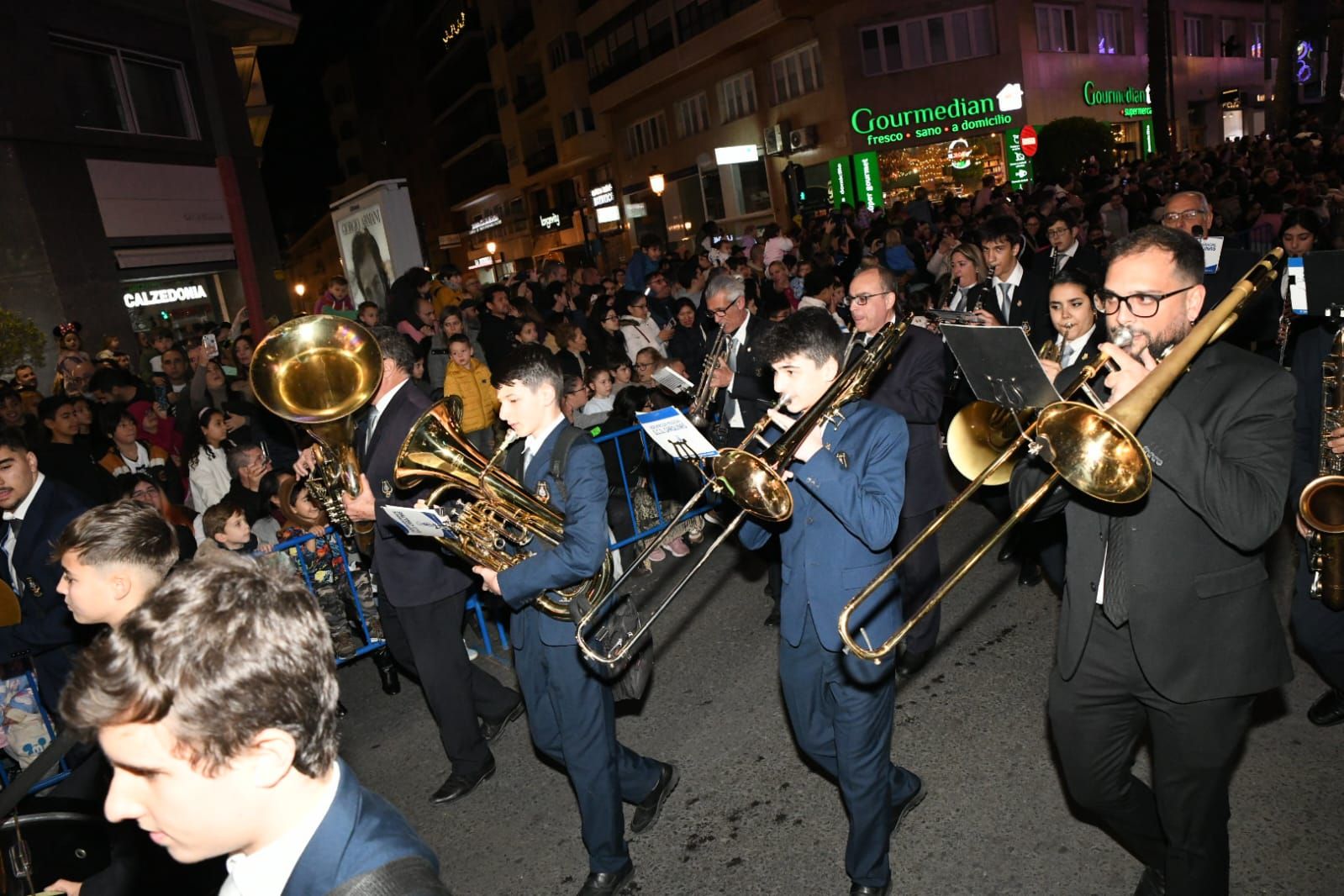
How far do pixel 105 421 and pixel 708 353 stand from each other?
5.41 meters

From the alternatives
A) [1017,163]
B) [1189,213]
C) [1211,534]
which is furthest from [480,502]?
[1017,163]

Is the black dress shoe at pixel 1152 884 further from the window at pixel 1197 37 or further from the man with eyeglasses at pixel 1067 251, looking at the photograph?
the window at pixel 1197 37

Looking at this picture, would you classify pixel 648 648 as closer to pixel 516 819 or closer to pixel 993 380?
pixel 516 819

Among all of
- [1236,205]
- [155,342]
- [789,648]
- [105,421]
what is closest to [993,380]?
[789,648]

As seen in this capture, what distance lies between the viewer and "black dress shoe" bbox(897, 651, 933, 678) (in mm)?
5016

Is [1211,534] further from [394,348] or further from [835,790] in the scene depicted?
[394,348]

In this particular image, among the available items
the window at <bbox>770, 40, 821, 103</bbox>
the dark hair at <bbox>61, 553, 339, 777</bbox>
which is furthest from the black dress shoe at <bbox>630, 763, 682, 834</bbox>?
the window at <bbox>770, 40, 821, 103</bbox>

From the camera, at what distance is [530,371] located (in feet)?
11.8

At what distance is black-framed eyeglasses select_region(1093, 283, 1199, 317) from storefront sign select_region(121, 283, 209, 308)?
689 inches

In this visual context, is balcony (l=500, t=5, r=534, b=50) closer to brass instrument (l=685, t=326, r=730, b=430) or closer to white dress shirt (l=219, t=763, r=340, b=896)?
brass instrument (l=685, t=326, r=730, b=430)

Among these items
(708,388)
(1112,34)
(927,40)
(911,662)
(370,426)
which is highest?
(1112,34)

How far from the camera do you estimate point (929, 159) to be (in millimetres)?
30266

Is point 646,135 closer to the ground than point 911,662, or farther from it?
farther from it

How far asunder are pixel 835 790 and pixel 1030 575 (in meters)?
2.56
